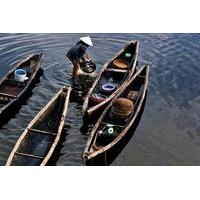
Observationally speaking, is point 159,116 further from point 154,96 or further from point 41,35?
point 41,35

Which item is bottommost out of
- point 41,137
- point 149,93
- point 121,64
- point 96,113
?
point 41,137

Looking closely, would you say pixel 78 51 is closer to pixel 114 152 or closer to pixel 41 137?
pixel 41 137

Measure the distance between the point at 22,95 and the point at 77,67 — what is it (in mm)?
2498

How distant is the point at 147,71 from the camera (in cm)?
1706

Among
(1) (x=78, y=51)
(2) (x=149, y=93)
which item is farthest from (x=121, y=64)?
(1) (x=78, y=51)

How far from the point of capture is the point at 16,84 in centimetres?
1608

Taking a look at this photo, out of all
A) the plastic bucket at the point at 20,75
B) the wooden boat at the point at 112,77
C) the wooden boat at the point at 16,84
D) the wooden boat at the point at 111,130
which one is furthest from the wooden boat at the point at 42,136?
the plastic bucket at the point at 20,75

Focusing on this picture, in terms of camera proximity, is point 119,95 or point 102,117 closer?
point 102,117

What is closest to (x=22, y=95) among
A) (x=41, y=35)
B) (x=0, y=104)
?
(x=0, y=104)

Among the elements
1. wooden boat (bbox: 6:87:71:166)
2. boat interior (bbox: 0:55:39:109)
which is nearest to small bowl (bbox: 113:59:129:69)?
boat interior (bbox: 0:55:39:109)

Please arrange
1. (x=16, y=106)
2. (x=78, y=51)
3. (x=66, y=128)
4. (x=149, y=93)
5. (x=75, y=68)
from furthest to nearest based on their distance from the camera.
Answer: (x=149, y=93) < (x=75, y=68) < (x=78, y=51) < (x=16, y=106) < (x=66, y=128)

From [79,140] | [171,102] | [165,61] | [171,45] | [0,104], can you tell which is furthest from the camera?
[171,45]

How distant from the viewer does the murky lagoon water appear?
13.5m

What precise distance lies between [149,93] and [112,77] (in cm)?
168
